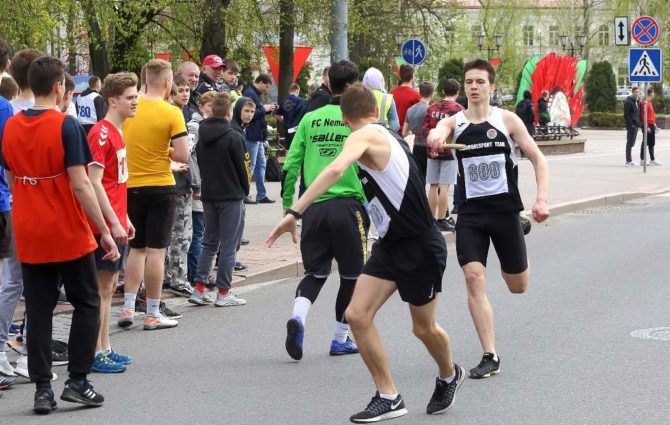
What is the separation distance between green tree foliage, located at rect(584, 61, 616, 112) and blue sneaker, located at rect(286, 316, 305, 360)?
5624 cm

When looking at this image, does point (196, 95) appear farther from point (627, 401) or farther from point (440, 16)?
point (440, 16)

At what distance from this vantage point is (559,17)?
8725cm

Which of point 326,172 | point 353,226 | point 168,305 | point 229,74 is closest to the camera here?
point 326,172

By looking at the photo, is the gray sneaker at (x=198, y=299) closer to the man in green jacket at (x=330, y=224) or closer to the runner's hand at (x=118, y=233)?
the man in green jacket at (x=330, y=224)

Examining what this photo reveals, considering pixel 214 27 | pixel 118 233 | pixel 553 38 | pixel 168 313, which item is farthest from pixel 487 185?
pixel 553 38

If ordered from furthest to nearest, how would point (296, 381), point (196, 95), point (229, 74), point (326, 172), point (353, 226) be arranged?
point (229, 74)
point (196, 95)
point (353, 226)
point (296, 381)
point (326, 172)

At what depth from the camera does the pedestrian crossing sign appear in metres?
25.3

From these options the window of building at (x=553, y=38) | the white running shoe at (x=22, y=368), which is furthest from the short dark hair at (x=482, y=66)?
the window of building at (x=553, y=38)

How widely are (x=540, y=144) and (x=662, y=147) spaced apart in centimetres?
625

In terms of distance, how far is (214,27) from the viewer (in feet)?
81.9

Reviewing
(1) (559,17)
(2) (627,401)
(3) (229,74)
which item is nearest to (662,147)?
(3) (229,74)

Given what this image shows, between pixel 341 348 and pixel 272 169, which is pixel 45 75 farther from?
pixel 272 169

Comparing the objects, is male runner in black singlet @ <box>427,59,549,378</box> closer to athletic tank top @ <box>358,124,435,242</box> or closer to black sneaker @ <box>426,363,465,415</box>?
black sneaker @ <box>426,363,465,415</box>

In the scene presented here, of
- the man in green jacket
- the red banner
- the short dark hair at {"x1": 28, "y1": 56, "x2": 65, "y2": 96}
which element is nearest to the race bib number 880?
the man in green jacket
